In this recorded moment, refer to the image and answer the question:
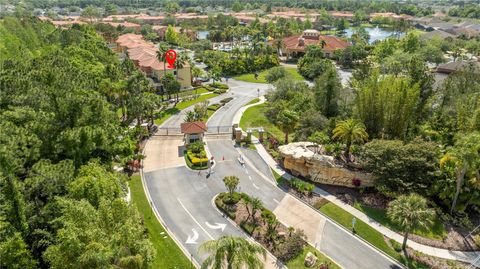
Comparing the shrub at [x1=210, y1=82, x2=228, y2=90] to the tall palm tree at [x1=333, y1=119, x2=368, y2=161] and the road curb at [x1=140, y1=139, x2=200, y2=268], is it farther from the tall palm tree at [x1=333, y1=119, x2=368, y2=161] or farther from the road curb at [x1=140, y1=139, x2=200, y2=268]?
the tall palm tree at [x1=333, y1=119, x2=368, y2=161]

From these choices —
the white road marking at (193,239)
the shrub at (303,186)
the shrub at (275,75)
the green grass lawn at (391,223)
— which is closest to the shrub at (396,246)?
the green grass lawn at (391,223)

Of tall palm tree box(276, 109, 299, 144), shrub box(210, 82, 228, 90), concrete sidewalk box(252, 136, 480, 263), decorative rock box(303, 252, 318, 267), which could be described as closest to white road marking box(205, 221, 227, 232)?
decorative rock box(303, 252, 318, 267)

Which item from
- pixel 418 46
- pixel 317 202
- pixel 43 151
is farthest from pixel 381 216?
pixel 418 46

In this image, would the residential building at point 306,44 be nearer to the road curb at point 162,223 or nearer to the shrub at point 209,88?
the shrub at point 209,88

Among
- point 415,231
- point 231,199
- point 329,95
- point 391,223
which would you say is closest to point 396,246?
point 415,231

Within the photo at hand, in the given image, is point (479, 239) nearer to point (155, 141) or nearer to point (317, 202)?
point (317, 202)
